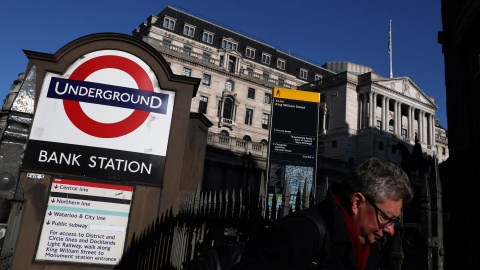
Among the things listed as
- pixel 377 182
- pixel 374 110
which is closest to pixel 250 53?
pixel 374 110

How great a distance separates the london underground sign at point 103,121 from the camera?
653 centimetres

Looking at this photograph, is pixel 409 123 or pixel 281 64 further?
pixel 281 64

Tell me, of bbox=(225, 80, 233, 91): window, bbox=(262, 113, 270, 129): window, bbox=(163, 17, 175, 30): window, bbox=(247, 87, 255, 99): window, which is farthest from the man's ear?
bbox=(163, 17, 175, 30): window

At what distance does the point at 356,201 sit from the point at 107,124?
19.3ft

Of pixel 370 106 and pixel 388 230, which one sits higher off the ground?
pixel 370 106

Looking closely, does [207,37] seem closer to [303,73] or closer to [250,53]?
[250,53]

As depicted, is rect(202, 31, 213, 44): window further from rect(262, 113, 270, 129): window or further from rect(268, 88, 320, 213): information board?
rect(268, 88, 320, 213): information board

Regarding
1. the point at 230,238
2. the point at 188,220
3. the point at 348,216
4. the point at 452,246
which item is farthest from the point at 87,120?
the point at 452,246

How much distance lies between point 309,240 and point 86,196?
576 cm

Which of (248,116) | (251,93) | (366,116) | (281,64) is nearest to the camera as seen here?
(366,116)

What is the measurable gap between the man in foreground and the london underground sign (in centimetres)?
526

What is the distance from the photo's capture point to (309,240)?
1.75 meters

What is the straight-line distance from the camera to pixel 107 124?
678 cm

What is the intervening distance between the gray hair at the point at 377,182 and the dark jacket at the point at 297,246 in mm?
269
